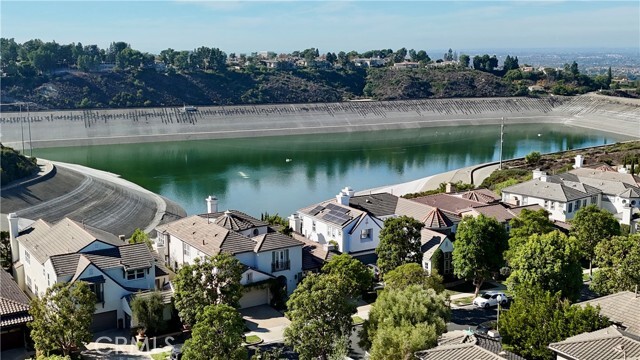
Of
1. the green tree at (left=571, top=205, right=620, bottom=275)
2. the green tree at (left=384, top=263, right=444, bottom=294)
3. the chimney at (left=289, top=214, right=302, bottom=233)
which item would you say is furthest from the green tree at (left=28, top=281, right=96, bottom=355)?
the green tree at (left=571, top=205, right=620, bottom=275)

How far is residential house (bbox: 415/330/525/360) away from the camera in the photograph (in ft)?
44.0

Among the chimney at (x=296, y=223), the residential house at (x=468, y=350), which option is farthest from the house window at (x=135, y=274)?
the residential house at (x=468, y=350)

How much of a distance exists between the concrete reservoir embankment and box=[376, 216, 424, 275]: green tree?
5454cm

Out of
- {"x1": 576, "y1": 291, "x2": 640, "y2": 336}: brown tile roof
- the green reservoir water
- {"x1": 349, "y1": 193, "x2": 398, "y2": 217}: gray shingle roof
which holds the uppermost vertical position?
{"x1": 349, "y1": 193, "x2": 398, "y2": 217}: gray shingle roof

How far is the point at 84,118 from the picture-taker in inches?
3238

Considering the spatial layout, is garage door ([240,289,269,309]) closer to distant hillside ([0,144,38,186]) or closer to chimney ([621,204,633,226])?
chimney ([621,204,633,226])

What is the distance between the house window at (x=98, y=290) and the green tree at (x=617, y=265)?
53.2ft

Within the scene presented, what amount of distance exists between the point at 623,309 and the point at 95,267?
50.0ft

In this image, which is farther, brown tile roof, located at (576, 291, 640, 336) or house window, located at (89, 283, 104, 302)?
house window, located at (89, 283, 104, 302)

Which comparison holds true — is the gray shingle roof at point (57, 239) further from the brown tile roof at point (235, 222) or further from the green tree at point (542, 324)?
the green tree at point (542, 324)

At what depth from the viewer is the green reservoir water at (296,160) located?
52125 millimetres

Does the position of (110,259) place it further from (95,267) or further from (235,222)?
(235,222)

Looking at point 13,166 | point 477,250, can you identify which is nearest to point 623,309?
point 477,250

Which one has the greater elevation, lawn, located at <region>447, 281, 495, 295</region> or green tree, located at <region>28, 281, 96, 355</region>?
green tree, located at <region>28, 281, 96, 355</region>
